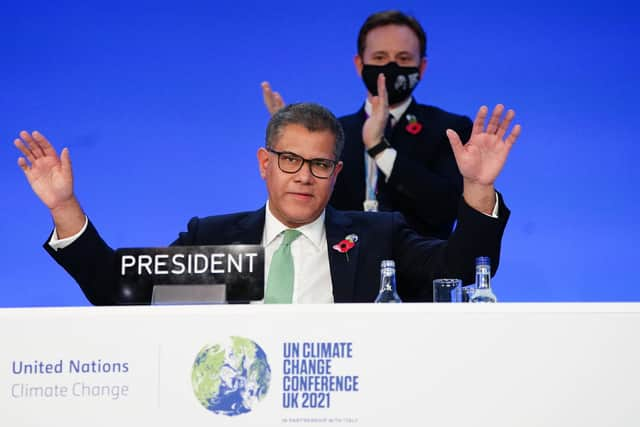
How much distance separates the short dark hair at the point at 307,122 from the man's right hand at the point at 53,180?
0.61m

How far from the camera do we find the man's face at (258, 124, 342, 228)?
2.79m

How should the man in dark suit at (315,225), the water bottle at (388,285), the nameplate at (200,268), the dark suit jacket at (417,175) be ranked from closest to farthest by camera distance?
the nameplate at (200,268) → the water bottle at (388,285) → the man in dark suit at (315,225) → the dark suit jacket at (417,175)

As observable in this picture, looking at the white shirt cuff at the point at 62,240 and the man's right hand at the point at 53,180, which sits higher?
the man's right hand at the point at 53,180

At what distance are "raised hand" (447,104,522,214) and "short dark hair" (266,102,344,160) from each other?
517 millimetres

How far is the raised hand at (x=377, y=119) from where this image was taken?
3602 millimetres

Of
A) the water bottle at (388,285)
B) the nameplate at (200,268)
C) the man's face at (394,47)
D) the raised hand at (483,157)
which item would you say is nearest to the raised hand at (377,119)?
the man's face at (394,47)

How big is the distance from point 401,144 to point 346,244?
1071 mm

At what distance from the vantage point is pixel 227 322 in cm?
187

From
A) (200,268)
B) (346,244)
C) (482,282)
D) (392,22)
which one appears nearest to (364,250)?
(346,244)

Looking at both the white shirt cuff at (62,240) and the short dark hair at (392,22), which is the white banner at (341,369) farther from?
the short dark hair at (392,22)

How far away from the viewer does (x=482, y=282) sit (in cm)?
221

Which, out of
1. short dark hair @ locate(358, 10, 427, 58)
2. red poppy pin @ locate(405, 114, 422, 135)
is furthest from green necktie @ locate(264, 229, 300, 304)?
short dark hair @ locate(358, 10, 427, 58)

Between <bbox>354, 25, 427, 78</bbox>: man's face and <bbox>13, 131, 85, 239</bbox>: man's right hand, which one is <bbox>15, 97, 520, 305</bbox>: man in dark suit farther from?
<bbox>354, 25, 427, 78</bbox>: man's face

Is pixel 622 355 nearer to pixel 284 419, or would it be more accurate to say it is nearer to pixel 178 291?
pixel 284 419
